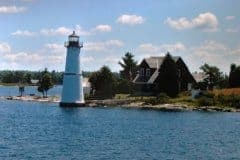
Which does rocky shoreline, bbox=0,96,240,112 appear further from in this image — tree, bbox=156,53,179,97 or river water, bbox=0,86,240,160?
tree, bbox=156,53,179,97

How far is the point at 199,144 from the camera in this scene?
56.2m

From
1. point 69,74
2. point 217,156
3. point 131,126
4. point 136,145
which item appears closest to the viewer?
point 217,156

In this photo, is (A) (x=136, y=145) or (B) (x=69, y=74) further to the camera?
(B) (x=69, y=74)

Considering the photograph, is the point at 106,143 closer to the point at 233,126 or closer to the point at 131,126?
the point at 131,126

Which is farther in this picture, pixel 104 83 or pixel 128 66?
pixel 128 66

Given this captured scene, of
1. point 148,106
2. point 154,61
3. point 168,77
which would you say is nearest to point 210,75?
point 154,61

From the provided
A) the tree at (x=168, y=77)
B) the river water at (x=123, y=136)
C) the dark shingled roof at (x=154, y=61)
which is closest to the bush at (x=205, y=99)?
the tree at (x=168, y=77)

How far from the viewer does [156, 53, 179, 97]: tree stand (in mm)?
111875

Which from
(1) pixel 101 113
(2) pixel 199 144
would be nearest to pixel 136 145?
(2) pixel 199 144

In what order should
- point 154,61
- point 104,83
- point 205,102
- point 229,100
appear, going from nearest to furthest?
point 205,102, point 229,100, point 104,83, point 154,61

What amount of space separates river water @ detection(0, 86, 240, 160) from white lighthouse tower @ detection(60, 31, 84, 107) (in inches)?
419

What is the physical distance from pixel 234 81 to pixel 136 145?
77335mm

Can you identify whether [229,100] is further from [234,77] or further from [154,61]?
[154,61]

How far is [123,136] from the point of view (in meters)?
62.5
